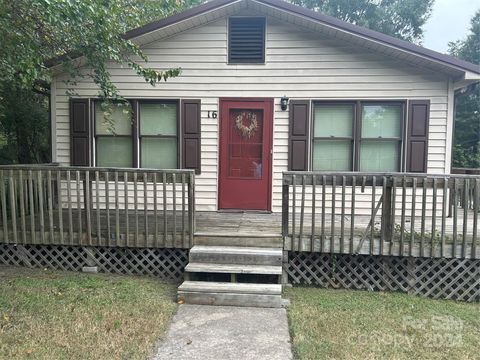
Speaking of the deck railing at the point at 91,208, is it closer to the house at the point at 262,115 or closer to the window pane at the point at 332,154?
the house at the point at 262,115

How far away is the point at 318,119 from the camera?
20.9 feet

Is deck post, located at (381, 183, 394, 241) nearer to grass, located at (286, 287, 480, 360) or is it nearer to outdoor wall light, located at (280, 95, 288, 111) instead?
grass, located at (286, 287, 480, 360)

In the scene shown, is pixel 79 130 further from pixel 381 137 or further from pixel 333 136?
pixel 381 137

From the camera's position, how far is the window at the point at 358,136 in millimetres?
6289

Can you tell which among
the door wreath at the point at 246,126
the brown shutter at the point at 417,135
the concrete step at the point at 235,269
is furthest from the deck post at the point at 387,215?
the door wreath at the point at 246,126

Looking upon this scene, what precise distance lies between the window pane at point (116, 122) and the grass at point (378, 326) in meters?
4.04

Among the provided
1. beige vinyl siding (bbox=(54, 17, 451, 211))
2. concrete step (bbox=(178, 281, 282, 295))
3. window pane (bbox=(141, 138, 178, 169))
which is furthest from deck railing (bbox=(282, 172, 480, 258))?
window pane (bbox=(141, 138, 178, 169))

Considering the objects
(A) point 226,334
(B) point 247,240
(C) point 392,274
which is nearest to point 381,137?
(C) point 392,274

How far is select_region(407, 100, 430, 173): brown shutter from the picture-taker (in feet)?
20.1

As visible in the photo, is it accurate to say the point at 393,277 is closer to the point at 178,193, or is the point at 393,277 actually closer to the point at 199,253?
the point at 199,253

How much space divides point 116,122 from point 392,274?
5.04 meters

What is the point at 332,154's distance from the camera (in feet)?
21.0

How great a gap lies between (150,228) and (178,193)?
62.3 inches

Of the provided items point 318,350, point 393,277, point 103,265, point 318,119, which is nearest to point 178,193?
point 103,265
